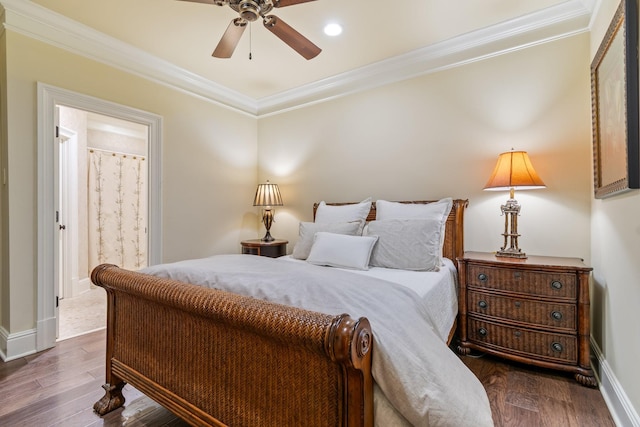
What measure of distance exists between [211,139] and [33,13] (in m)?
1.79

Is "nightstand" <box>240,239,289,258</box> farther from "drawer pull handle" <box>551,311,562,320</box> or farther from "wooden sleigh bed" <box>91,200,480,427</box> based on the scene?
"drawer pull handle" <box>551,311,562,320</box>

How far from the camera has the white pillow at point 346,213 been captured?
9.81 feet

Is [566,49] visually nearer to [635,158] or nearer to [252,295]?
[635,158]

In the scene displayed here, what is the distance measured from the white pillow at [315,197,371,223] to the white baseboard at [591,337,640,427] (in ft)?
6.32

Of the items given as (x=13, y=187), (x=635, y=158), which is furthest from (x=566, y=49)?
(x=13, y=187)

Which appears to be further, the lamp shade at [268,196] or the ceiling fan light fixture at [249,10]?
the lamp shade at [268,196]

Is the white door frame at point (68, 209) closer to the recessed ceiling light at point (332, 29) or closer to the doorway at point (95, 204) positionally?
the doorway at point (95, 204)

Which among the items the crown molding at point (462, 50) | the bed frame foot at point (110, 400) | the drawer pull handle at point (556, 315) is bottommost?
the bed frame foot at point (110, 400)

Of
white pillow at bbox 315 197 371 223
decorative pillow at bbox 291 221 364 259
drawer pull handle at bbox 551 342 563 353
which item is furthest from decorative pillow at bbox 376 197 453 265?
drawer pull handle at bbox 551 342 563 353

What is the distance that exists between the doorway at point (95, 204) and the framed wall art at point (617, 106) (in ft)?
13.1

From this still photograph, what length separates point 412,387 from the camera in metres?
0.93

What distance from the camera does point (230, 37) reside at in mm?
2094

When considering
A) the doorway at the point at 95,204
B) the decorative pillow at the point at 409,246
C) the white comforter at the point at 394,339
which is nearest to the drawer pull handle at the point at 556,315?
the decorative pillow at the point at 409,246

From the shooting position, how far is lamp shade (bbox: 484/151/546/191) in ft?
7.45
